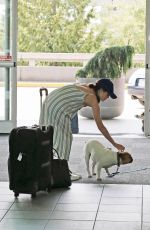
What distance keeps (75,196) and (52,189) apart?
1.01ft

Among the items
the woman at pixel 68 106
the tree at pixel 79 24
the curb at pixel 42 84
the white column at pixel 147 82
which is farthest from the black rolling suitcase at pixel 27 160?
the tree at pixel 79 24

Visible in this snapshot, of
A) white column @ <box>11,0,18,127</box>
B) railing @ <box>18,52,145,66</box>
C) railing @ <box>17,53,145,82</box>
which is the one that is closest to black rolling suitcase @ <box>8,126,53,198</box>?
white column @ <box>11,0,18,127</box>

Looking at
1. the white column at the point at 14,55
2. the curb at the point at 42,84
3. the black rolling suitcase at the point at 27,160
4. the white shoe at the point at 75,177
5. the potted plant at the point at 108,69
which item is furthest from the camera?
the curb at the point at 42,84

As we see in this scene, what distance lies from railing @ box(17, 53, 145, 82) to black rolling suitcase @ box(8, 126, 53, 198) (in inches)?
498

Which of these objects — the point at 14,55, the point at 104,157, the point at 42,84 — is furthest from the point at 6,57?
the point at 42,84

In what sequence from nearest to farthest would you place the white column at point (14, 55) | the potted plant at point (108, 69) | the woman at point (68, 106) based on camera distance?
1. the woman at point (68, 106)
2. the white column at point (14, 55)
3. the potted plant at point (108, 69)

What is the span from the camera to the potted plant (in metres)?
9.99

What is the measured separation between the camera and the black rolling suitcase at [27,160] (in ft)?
15.6

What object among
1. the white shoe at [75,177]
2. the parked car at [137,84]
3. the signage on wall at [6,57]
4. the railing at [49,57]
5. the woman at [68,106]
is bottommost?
the white shoe at [75,177]

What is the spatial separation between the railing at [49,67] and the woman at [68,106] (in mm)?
11956

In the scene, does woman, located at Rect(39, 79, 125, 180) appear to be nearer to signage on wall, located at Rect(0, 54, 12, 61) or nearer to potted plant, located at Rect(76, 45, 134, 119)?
signage on wall, located at Rect(0, 54, 12, 61)

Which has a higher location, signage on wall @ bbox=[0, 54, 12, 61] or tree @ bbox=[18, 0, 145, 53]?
tree @ bbox=[18, 0, 145, 53]

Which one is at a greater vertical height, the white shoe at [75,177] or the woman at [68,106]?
the woman at [68,106]

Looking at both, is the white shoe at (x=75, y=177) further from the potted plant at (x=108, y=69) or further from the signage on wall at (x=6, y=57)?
the potted plant at (x=108, y=69)
